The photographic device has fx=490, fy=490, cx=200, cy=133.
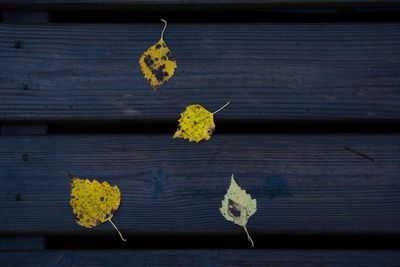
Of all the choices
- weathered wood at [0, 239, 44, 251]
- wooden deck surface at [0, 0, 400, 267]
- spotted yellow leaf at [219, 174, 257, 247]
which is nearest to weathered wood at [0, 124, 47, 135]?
wooden deck surface at [0, 0, 400, 267]

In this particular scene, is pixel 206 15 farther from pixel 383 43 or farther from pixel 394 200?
pixel 394 200

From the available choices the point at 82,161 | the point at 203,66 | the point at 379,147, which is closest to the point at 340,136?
the point at 379,147

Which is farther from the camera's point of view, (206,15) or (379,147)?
(206,15)

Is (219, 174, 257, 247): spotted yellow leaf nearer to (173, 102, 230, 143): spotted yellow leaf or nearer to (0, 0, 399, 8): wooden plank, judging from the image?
(173, 102, 230, 143): spotted yellow leaf

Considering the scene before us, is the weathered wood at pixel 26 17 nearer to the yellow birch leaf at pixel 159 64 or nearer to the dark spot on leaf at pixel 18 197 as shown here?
the yellow birch leaf at pixel 159 64

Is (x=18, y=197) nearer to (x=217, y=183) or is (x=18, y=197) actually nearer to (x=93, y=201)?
(x=93, y=201)

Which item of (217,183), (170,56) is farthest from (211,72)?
(217,183)

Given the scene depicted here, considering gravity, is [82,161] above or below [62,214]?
above

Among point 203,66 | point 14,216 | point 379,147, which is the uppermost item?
point 203,66
